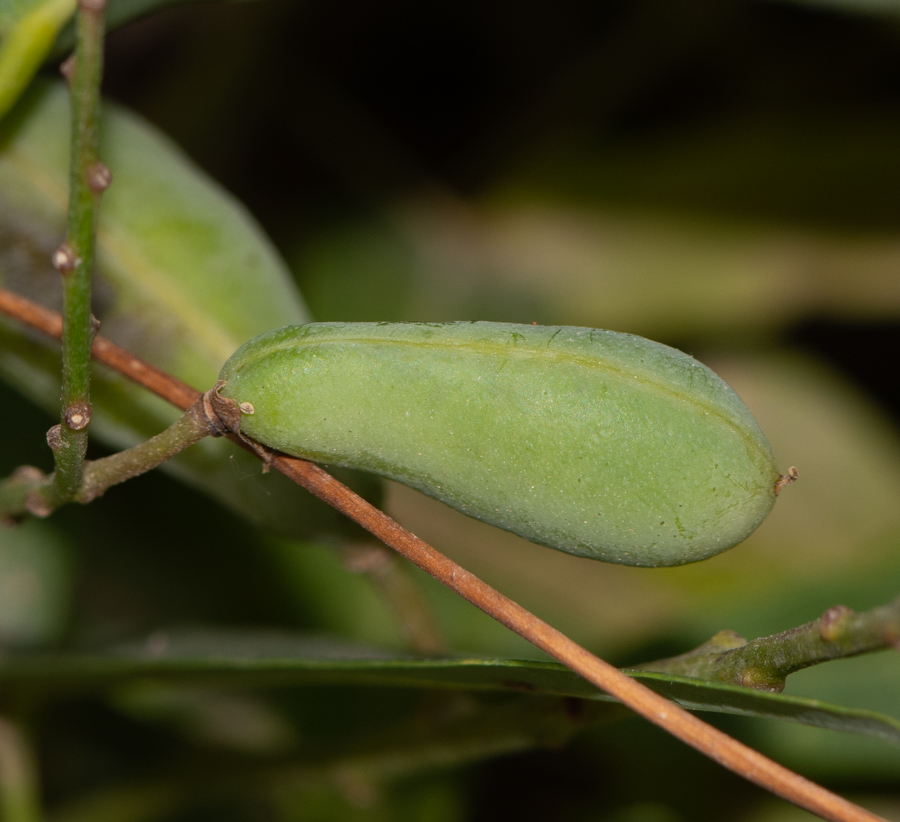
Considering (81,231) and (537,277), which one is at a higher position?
(537,277)

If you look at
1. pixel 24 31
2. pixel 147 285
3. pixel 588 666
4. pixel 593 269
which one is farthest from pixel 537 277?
pixel 588 666

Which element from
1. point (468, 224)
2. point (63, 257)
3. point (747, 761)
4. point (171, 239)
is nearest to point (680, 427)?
point (747, 761)

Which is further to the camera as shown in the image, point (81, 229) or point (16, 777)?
point (16, 777)

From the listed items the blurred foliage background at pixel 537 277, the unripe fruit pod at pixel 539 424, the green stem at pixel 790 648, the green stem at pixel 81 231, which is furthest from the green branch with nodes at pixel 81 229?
the blurred foliage background at pixel 537 277

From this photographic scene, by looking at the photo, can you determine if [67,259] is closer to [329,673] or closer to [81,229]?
→ [81,229]

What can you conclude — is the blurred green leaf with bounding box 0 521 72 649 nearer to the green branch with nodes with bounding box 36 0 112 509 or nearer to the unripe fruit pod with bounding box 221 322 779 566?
the green branch with nodes with bounding box 36 0 112 509

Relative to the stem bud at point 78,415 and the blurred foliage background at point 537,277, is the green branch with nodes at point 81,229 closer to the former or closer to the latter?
the stem bud at point 78,415
